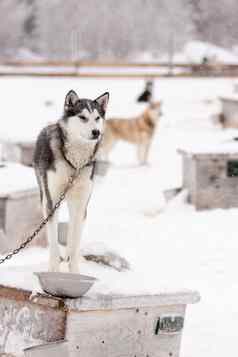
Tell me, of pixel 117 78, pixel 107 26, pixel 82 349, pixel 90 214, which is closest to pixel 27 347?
pixel 82 349

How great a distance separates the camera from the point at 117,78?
22.9 m

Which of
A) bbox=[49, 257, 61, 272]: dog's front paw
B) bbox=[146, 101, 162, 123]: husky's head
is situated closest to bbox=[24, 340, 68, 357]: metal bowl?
bbox=[49, 257, 61, 272]: dog's front paw

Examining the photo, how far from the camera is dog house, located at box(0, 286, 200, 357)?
395 cm

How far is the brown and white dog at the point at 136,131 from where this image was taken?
39.7 ft

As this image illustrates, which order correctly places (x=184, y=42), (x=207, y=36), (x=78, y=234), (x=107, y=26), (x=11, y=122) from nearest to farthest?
(x=78, y=234) → (x=11, y=122) → (x=207, y=36) → (x=184, y=42) → (x=107, y=26)

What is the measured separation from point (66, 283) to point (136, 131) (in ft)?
28.5

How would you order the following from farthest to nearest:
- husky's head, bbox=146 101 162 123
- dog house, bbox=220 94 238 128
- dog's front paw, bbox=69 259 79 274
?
dog house, bbox=220 94 238 128 < husky's head, bbox=146 101 162 123 < dog's front paw, bbox=69 259 79 274

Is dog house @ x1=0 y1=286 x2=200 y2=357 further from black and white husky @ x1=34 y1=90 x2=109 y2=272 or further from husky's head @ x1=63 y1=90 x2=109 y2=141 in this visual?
husky's head @ x1=63 y1=90 x2=109 y2=141

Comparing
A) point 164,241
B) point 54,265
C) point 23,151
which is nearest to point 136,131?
point 23,151

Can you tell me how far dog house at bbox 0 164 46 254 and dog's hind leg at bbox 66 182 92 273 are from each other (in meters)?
2.31

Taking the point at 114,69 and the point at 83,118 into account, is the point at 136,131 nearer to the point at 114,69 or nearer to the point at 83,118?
the point at 83,118

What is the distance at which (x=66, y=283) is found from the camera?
3834mm

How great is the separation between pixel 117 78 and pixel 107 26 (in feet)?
40.4

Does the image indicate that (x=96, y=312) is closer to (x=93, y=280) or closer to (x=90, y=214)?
(x=93, y=280)
